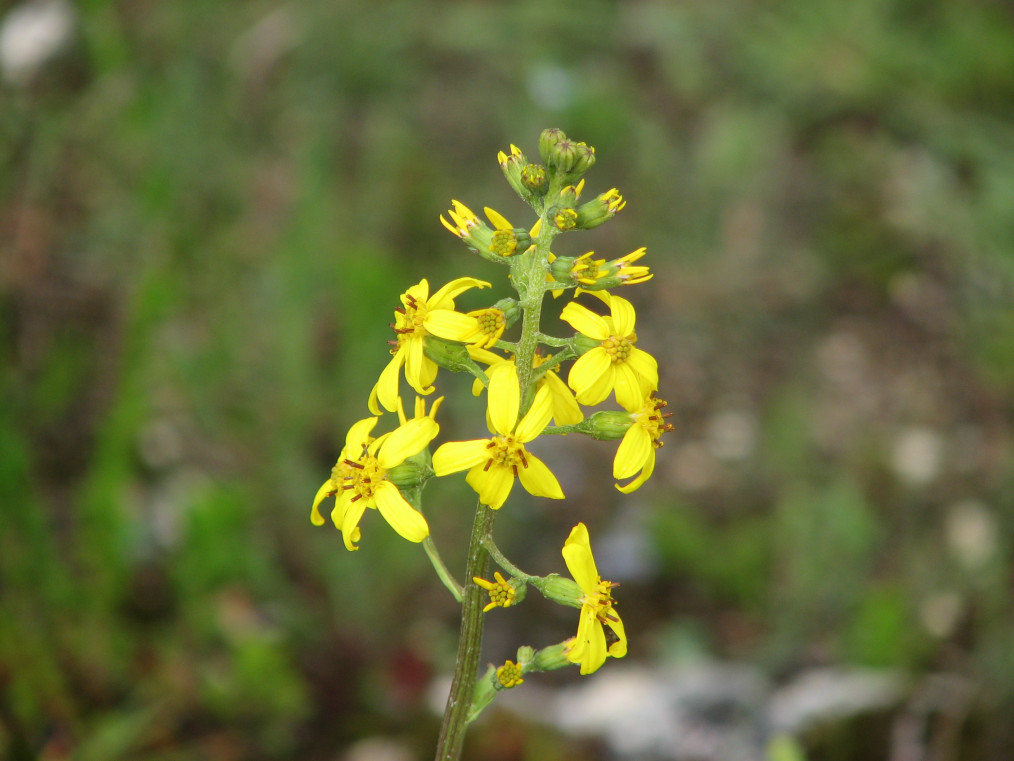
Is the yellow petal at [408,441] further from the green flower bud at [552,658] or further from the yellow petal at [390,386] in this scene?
the green flower bud at [552,658]

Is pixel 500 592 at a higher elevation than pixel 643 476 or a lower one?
lower

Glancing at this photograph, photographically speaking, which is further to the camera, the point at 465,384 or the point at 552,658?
the point at 465,384

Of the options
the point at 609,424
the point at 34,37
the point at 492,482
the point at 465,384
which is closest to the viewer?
the point at 492,482

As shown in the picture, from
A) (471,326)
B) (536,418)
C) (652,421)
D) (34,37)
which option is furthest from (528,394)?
(34,37)

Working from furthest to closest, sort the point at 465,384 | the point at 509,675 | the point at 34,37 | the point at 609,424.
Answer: the point at 34,37 → the point at 465,384 → the point at 609,424 → the point at 509,675

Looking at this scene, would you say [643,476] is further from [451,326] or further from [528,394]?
[451,326]

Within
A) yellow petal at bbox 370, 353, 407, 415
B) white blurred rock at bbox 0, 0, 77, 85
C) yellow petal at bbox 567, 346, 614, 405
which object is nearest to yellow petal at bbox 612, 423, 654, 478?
yellow petal at bbox 567, 346, 614, 405

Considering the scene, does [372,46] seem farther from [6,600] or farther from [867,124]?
[6,600]
